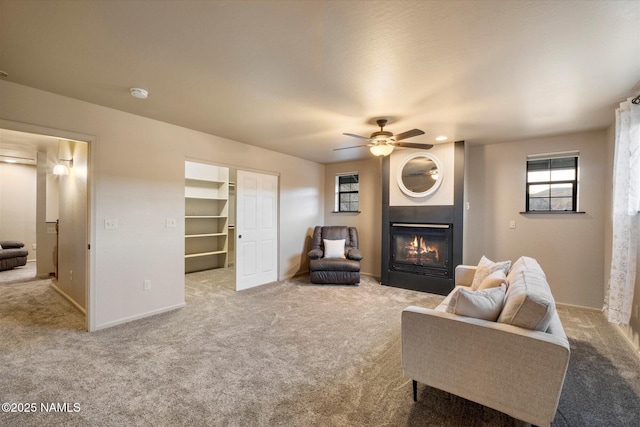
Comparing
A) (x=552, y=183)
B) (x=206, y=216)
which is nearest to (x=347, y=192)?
(x=206, y=216)

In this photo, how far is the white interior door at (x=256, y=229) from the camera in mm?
4660

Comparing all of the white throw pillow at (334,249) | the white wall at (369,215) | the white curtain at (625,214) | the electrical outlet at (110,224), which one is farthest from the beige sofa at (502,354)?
the white wall at (369,215)

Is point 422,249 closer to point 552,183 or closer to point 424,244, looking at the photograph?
point 424,244

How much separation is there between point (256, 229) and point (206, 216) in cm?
174

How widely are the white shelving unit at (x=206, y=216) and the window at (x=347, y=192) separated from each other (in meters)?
2.62

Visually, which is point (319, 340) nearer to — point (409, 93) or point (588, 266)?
point (409, 93)

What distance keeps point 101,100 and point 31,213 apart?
6.31 metres

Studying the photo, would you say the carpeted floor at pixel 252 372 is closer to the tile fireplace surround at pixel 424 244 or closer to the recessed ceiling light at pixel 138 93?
the tile fireplace surround at pixel 424 244

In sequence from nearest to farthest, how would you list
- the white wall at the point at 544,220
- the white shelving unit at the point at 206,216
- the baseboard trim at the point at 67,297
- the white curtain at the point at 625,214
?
the white curtain at the point at 625,214
the baseboard trim at the point at 67,297
the white wall at the point at 544,220
the white shelving unit at the point at 206,216

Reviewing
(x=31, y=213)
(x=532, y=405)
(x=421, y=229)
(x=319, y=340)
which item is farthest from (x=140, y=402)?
(x=31, y=213)

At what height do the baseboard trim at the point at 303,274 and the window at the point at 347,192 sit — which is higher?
the window at the point at 347,192

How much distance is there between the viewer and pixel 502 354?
1.58 meters

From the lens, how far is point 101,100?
2861 mm

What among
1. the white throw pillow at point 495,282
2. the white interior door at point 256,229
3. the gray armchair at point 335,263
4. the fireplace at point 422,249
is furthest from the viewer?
the gray armchair at point 335,263
